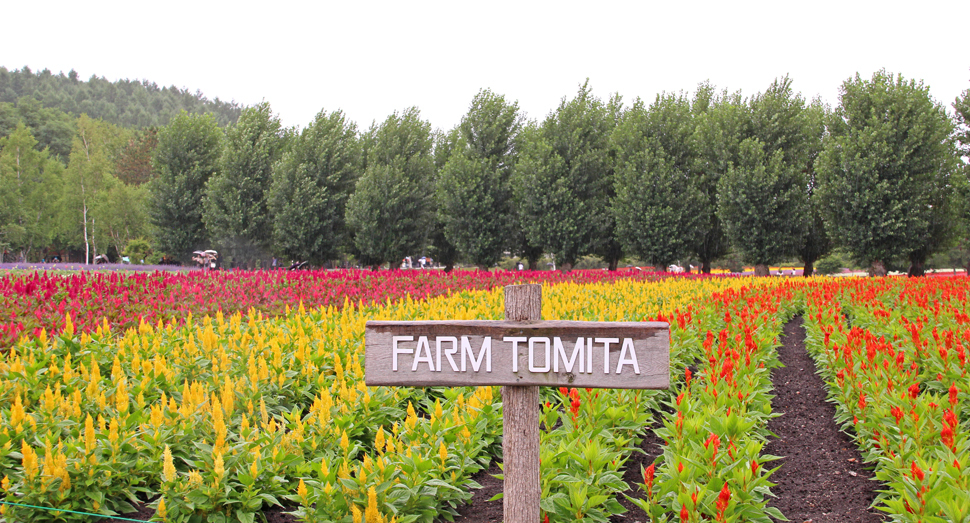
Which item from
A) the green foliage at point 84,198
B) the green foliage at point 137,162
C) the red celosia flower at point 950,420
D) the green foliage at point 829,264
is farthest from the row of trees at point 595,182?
the green foliage at point 137,162

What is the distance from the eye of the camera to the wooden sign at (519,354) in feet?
7.88

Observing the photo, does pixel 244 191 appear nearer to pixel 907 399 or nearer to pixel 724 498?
pixel 907 399

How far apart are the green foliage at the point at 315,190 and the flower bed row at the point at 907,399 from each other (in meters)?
27.7

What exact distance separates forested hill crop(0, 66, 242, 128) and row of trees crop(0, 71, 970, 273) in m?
77.0

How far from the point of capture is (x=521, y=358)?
2.47 meters

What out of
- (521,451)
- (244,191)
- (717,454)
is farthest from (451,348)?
(244,191)

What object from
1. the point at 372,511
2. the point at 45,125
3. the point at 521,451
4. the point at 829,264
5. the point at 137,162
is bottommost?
the point at 372,511

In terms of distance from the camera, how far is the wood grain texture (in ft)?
8.51

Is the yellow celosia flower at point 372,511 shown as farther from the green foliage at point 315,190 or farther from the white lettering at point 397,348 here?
the green foliage at point 315,190

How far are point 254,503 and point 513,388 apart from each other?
1662mm

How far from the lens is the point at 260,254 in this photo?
117ft

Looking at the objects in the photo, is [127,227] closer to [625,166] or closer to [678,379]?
[625,166]

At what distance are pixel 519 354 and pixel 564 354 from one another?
7.5 inches

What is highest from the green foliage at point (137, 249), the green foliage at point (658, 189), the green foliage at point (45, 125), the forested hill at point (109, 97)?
the forested hill at point (109, 97)
